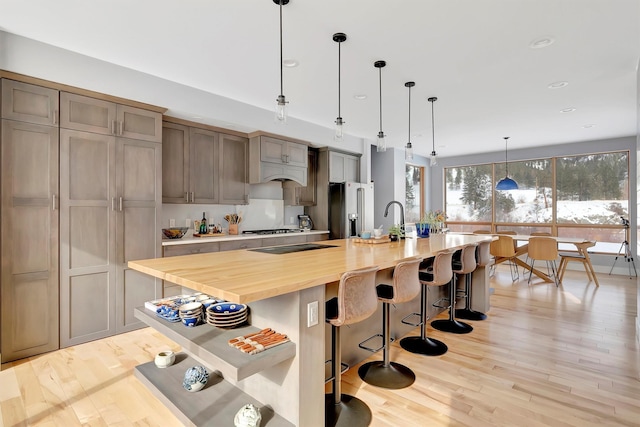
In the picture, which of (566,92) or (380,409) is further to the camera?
(566,92)

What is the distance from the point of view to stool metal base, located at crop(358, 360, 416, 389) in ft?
7.70

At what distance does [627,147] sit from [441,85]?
16.7ft

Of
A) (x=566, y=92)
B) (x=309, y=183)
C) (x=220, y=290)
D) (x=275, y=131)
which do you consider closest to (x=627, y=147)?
(x=566, y=92)

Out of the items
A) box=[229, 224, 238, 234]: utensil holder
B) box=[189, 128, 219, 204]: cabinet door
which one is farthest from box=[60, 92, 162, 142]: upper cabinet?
box=[229, 224, 238, 234]: utensil holder

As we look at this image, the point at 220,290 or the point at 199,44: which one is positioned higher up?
the point at 199,44

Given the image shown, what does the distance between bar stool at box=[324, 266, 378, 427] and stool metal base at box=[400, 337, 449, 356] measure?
0.96 m

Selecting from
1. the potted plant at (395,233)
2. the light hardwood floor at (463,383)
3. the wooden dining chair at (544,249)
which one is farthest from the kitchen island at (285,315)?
the wooden dining chair at (544,249)

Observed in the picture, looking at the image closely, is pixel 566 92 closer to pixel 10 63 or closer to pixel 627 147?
pixel 627 147

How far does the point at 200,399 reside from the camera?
192 centimetres

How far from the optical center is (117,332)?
327 centimetres

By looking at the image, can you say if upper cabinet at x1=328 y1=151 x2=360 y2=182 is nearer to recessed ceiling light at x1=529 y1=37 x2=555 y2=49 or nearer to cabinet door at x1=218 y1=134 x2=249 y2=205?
cabinet door at x1=218 y1=134 x2=249 y2=205

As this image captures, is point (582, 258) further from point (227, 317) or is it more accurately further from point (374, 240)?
point (227, 317)

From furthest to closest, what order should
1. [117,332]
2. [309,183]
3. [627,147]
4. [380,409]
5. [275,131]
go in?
[627,147]
[309,183]
[275,131]
[117,332]
[380,409]

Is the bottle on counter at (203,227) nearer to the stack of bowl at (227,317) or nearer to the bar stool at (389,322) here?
the stack of bowl at (227,317)
